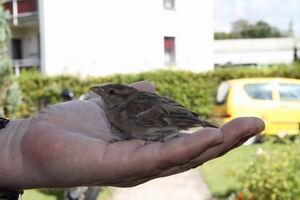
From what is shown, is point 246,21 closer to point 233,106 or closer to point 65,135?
point 233,106

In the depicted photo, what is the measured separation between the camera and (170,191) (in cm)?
777

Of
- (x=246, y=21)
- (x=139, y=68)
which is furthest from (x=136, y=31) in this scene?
(x=246, y=21)

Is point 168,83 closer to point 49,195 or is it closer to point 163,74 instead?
point 163,74

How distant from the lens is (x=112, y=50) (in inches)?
756

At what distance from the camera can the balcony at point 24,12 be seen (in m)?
22.6

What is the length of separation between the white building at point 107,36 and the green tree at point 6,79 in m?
3.27

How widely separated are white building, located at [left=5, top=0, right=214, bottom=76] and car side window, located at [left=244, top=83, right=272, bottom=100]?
1785mm

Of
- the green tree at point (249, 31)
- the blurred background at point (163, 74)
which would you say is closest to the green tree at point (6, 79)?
the blurred background at point (163, 74)

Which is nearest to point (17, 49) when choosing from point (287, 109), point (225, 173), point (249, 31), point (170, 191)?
point (287, 109)

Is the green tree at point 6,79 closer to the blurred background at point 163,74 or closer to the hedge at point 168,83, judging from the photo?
the blurred background at point 163,74

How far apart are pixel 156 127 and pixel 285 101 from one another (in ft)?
33.7

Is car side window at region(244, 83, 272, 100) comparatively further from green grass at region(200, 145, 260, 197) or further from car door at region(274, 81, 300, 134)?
green grass at region(200, 145, 260, 197)

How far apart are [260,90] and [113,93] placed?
1039 cm

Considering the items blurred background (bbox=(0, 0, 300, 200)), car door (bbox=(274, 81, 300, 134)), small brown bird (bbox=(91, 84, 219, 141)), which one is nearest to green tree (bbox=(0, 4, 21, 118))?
blurred background (bbox=(0, 0, 300, 200))
